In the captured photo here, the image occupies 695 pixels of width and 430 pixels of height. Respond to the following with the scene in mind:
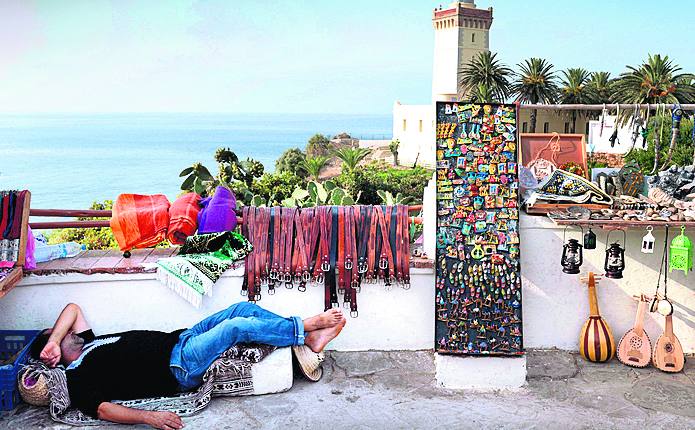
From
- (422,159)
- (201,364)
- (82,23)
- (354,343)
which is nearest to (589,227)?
(354,343)

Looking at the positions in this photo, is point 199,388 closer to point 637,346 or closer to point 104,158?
point 637,346

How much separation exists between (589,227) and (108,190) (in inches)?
2713

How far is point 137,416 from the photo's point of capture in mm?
3738

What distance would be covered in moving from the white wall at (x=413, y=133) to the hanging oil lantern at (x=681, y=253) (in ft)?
176

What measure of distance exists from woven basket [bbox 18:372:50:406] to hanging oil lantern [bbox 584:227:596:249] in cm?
306

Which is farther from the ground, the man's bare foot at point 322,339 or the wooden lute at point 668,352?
the man's bare foot at point 322,339

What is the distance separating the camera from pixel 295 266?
15.2ft

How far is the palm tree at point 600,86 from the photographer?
50597 millimetres

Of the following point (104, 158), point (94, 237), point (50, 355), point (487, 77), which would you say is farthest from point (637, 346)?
point (104, 158)

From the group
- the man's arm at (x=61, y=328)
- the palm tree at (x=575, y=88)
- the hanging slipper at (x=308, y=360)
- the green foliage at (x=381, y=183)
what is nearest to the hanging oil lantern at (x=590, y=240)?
the hanging slipper at (x=308, y=360)

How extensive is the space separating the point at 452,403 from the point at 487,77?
192 ft

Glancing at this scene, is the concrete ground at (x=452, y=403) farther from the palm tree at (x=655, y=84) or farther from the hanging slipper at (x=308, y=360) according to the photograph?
the palm tree at (x=655, y=84)

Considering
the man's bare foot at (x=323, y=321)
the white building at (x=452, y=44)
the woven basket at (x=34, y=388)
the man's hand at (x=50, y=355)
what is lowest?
the woven basket at (x=34, y=388)

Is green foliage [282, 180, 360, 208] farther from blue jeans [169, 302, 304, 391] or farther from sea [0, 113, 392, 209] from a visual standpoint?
sea [0, 113, 392, 209]
